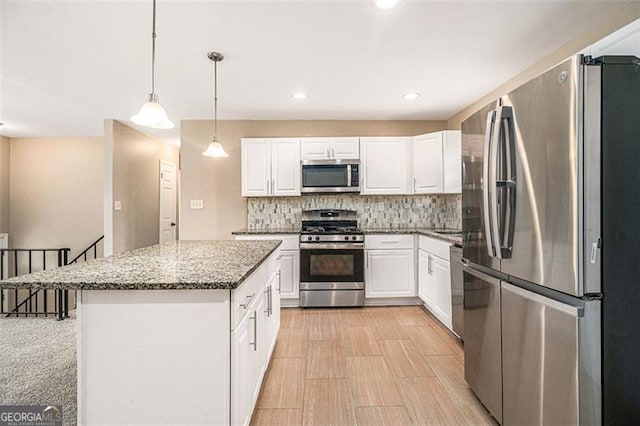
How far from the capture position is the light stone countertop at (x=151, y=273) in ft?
4.14

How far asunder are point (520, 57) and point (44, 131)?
6.30 metres

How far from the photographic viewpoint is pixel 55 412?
1.77 m

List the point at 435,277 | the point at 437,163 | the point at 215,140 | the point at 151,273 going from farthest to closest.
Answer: the point at 437,163, the point at 435,277, the point at 215,140, the point at 151,273

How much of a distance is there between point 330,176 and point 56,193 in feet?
15.5

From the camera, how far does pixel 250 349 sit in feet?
5.36

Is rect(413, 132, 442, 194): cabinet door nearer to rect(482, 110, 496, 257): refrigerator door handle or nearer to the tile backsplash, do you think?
the tile backsplash

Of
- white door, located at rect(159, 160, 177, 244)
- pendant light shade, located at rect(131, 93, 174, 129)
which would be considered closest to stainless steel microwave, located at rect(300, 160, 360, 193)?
pendant light shade, located at rect(131, 93, 174, 129)

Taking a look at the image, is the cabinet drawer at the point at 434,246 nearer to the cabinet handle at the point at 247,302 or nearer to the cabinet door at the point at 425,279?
the cabinet door at the point at 425,279

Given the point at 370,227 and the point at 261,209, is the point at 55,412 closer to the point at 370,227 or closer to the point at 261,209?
the point at 261,209

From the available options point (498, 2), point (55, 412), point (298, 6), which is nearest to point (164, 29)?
point (298, 6)

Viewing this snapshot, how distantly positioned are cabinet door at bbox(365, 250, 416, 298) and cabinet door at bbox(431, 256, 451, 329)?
1.59 ft

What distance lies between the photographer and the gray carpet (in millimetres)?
2029

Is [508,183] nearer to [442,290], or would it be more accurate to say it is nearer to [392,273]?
[442,290]

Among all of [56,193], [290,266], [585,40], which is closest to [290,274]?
[290,266]
